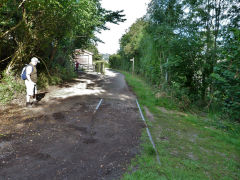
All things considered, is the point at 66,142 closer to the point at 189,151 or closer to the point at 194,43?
the point at 189,151

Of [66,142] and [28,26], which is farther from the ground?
[28,26]

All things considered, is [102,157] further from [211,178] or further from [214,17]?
[214,17]

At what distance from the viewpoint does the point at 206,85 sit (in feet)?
31.6

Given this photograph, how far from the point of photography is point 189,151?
3.89 metres

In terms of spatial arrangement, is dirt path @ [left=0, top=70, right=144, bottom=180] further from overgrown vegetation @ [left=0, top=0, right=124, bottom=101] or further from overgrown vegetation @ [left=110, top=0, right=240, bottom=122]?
overgrown vegetation @ [left=110, top=0, right=240, bottom=122]

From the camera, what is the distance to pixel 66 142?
3.94 meters

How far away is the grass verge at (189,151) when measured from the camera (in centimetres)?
296

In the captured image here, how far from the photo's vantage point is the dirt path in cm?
288

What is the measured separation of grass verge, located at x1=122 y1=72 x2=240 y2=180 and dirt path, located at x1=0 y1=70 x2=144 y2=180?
357 mm

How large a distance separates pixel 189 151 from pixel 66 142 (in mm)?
2982

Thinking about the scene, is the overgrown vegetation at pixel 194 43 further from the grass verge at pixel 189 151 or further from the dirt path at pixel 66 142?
the dirt path at pixel 66 142

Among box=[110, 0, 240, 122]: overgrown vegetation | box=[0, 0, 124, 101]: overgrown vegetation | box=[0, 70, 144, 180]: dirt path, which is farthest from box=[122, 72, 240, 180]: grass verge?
box=[0, 0, 124, 101]: overgrown vegetation

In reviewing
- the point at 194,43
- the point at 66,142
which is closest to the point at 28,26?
the point at 66,142

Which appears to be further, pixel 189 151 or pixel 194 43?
pixel 194 43
